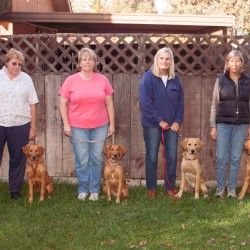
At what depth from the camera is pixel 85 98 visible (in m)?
6.71

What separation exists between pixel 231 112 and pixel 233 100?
6.6 inches

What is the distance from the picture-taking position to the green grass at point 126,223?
5.48 meters

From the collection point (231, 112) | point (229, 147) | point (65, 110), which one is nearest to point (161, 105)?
point (231, 112)

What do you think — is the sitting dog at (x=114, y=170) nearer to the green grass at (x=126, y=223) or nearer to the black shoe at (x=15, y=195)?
the green grass at (x=126, y=223)

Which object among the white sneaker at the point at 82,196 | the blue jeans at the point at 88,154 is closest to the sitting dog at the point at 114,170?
the blue jeans at the point at 88,154

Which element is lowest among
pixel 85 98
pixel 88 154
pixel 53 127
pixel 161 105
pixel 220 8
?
pixel 88 154

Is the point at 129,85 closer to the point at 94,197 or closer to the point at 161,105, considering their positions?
Result: the point at 161,105

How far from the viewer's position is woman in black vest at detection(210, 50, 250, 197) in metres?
6.82

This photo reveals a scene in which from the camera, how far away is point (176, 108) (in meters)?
6.96

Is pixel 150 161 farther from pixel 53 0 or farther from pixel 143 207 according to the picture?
pixel 53 0

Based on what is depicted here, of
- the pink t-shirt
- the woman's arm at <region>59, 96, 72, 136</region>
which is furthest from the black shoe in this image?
the pink t-shirt

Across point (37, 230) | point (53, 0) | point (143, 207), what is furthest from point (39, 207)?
point (53, 0)

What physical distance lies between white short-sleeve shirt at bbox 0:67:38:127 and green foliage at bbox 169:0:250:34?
96.4 feet

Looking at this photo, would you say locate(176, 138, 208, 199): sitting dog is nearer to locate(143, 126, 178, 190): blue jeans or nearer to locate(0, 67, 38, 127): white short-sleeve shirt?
locate(143, 126, 178, 190): blue jeans
